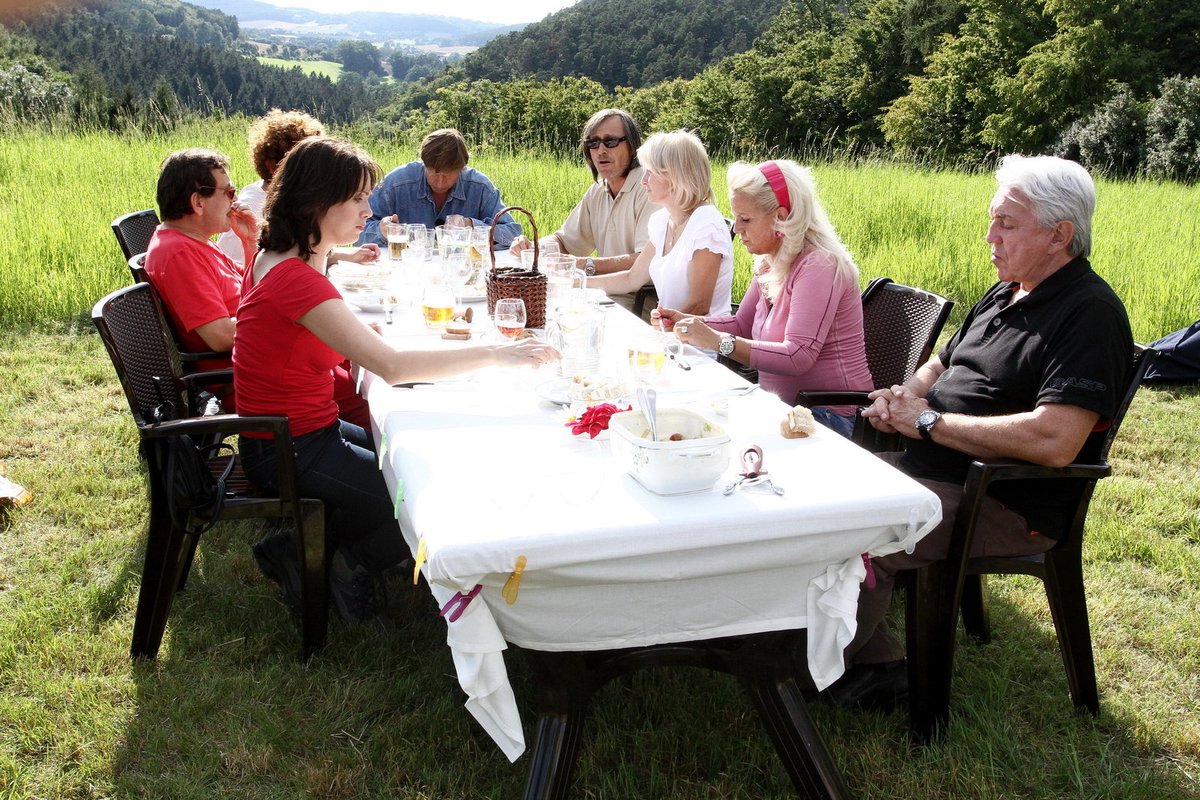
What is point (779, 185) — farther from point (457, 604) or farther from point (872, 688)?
point (457, 604)

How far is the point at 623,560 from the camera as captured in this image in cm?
167

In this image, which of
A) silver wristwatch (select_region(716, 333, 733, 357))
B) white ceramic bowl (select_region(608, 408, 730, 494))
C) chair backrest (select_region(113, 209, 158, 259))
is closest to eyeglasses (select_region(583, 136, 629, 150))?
silver wristwatch (select_region(716, 333, 733, 357))

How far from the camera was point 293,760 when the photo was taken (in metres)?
2.34

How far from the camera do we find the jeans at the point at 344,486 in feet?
8.75

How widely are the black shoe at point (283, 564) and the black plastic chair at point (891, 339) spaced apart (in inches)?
63.7

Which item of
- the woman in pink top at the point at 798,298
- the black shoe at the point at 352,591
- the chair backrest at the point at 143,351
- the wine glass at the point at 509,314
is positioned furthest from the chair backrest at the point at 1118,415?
the chair backrest at the point at 143,351

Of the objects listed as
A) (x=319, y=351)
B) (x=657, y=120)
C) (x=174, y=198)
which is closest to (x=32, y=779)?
(x=319, y=351)

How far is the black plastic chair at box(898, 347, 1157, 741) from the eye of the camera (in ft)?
7.34

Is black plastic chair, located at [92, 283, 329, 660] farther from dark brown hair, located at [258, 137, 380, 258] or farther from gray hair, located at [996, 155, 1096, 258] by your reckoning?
gray hair, located at [996, 155, 1096, 258]

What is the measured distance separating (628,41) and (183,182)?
43294 millimetres

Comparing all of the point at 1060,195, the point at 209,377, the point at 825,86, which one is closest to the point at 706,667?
the point at 1060,195

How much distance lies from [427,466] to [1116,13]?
32274mm

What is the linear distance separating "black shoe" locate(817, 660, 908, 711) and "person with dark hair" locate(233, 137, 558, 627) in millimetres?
1165

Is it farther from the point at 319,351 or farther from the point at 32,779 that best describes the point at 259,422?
the point at 32,779
